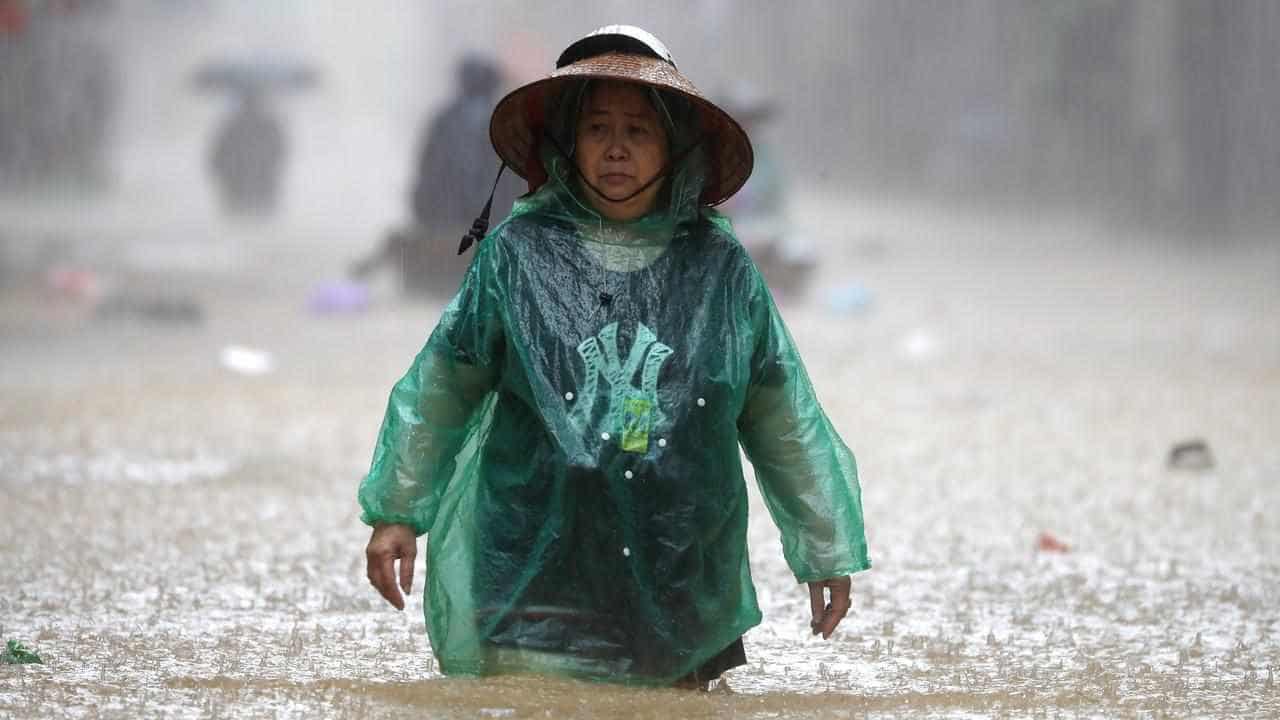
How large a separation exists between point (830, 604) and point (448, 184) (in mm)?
9085

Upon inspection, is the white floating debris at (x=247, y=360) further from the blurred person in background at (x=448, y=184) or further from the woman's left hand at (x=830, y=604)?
the woman's left hand at (x=830, y=604)

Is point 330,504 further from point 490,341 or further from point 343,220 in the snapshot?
point 343,220

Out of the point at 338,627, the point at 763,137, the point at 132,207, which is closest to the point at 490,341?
the point at 338,627

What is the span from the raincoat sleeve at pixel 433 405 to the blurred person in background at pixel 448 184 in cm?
856

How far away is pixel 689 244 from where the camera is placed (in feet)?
9.41

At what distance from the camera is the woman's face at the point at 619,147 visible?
2.83m

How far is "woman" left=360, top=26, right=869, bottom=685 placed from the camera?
2768 millimetres

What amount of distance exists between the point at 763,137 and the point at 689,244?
12017 mm

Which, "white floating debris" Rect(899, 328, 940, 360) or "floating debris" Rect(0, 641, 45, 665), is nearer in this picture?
"floating debris" Rect(0, 641, 45, 665)

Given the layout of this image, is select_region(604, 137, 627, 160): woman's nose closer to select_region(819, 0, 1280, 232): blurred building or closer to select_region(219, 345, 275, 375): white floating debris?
select_region(219, 345, 275, 375): white floating debris

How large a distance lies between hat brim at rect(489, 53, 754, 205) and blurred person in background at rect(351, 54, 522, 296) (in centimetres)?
842

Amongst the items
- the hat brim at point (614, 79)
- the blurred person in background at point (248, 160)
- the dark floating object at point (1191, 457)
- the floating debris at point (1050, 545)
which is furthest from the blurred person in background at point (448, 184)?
the hat brim at point (614, 79)

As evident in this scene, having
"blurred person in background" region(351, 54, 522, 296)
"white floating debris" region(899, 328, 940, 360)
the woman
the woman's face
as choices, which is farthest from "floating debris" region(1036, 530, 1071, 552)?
"blurred person in background" region(351, 54, 522, 296)

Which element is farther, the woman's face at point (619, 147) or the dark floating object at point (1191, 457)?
the dark floating object at point (1191, 457)
